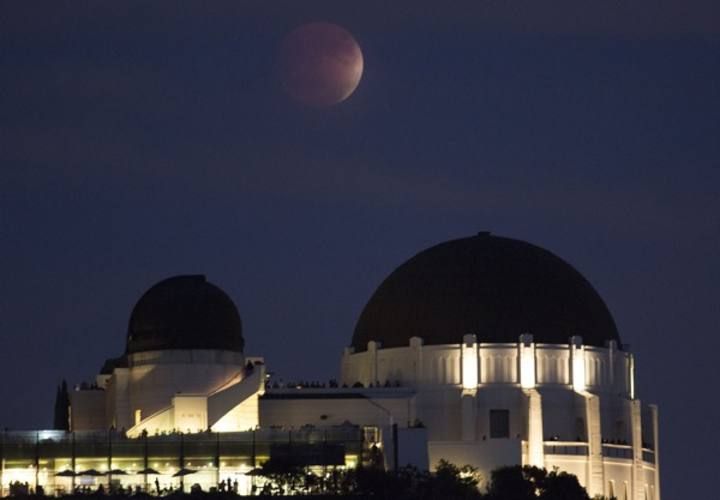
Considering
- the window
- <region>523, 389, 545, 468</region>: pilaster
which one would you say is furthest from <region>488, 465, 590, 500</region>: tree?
the window

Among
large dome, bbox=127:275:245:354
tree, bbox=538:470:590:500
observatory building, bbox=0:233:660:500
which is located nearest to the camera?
tree, bbox=538:470:590:500

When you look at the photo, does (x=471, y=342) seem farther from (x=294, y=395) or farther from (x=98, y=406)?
(x=98, y=406)

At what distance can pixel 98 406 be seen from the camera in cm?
19938

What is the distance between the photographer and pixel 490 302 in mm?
196750

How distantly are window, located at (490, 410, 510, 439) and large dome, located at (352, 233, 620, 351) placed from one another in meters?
4.98

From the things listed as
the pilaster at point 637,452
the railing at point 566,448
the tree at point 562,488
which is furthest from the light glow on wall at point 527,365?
the tree at point 562,488

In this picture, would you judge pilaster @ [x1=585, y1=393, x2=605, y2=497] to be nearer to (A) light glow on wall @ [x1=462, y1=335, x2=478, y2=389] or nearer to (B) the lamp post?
(A) light glow on wall @ [x1=462, y1=335, x2=478, y2=389]

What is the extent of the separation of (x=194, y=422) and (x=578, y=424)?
25889 mm

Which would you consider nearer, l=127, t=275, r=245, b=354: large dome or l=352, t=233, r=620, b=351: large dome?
l=127, t=275, r=245, b=354: large dome

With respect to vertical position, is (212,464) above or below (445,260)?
below

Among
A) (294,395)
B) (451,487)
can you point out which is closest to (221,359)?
(294,395)

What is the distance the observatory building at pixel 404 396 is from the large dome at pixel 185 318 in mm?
90

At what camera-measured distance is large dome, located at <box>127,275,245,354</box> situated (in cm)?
19100

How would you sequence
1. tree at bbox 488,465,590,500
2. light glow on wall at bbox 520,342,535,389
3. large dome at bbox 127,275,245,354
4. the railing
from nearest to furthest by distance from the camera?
A: tree at bbox 488,465,590,500, large dome at bbox 127,275,245,354, the railing, light glow on wall at bbox 520,342,535,389
